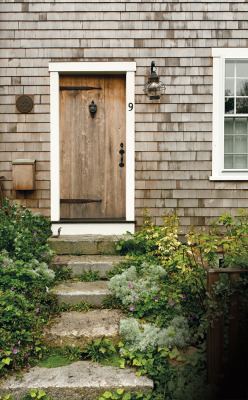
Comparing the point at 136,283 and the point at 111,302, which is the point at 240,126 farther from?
the point at 111,302

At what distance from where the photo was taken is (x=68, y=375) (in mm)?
2666

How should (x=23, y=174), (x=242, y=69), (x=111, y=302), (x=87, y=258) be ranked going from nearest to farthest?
(x=111, y=302)
(x=87, y=258)
(x=23, y=174)
(x=242, y=69)

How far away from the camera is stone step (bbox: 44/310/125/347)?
306 centimetres

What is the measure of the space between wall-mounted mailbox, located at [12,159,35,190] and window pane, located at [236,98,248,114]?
117 inches

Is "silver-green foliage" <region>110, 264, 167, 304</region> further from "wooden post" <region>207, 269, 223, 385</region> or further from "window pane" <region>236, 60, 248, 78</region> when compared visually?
"window pane" <region>236, 60, 248, 78</region>

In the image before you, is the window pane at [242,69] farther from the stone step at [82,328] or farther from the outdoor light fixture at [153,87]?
the stone step at [82,328]

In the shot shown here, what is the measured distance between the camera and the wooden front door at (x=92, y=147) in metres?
5.15

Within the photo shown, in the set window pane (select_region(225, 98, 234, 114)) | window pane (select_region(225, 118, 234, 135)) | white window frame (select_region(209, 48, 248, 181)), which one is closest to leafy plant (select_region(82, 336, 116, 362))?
white window frame (select_region(209, 48, 248, 181))

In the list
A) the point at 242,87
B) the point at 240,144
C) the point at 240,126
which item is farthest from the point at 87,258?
the point at 242,87

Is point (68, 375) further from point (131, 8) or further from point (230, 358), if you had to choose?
point (131, 8)

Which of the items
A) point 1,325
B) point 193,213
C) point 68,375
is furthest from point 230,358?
point 193,213

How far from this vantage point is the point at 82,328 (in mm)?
3158

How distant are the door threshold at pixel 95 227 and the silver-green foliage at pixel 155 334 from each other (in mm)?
2015

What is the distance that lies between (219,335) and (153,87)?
337 cm
